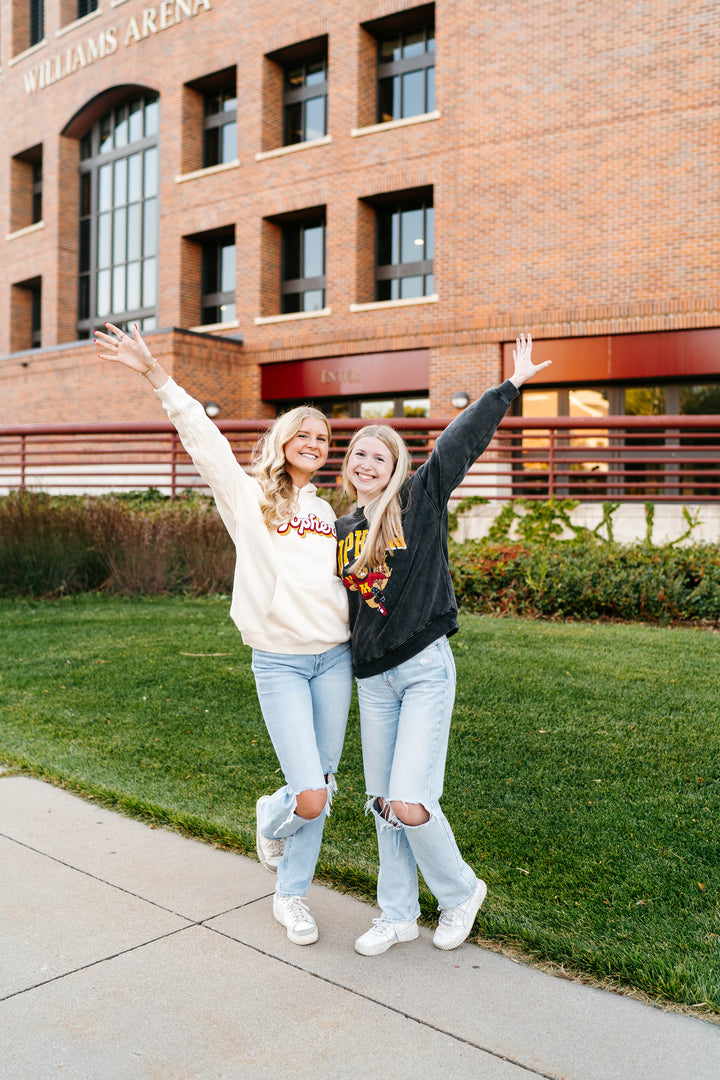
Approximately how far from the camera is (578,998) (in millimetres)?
2674

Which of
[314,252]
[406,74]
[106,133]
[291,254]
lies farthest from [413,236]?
[106,133]

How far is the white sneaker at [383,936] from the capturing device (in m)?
2.96

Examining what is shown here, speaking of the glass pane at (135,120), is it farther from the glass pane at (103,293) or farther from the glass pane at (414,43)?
the glass pane at (414,43)

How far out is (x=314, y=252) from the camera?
77.1 ft

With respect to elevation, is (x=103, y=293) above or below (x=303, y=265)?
above

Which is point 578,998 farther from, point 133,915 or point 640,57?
point 640,57

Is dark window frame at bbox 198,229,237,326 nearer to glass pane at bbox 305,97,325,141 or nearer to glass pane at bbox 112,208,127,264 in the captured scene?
glass pane at bbox 112,208,127,264

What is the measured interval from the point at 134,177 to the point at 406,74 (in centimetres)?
927

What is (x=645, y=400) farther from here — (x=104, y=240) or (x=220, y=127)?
(x=104, y=240)

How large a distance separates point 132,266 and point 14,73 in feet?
28.4

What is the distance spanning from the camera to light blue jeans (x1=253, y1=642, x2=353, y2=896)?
9.85 ft

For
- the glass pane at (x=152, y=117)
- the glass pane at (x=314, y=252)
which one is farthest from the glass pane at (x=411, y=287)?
the glass pane at (x=152, y=117)

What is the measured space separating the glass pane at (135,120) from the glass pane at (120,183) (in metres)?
0.75

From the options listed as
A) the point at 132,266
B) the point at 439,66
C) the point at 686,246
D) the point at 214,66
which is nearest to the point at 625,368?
the point at 686,246
